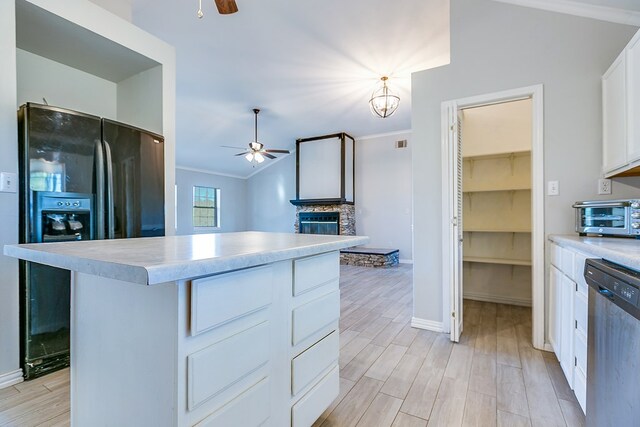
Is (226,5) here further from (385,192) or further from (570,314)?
(385,192)

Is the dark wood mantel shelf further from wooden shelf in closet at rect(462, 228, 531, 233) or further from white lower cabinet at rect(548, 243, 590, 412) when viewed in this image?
white lower cabinet at rect(548, 243, 590, 412)

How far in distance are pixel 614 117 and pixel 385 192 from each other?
5.09m

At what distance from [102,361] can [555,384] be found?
2.36 meters

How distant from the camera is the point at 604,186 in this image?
6.93ft

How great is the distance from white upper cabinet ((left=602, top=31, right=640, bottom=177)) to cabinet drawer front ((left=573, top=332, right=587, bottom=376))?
3.35 ft

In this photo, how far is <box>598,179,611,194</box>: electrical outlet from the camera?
6.89ft

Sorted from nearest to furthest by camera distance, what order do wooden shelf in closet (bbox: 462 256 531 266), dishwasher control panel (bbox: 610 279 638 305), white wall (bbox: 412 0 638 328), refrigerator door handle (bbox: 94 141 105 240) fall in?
dishwasher control panel (bbox: 610 279 638 305) → refrigerator door handle (bbox: 94 141 105 240) → white wall (bbox: 412 0 638 328) → wooden shelf in closet (bbox: 462 256 531 266)

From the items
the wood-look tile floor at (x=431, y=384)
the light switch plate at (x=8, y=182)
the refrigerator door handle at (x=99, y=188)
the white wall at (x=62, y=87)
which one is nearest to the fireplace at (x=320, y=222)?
the wood-look tile floor at (x=431, y=384)

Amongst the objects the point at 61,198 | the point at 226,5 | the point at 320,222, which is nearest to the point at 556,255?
the point at 226,5

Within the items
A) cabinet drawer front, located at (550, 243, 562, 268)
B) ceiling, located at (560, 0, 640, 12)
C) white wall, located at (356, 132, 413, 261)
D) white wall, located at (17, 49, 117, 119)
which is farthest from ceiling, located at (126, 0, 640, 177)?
cabinet drawer front, located at (550, 243, 562, 268)

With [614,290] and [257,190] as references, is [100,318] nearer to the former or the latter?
[614,290]

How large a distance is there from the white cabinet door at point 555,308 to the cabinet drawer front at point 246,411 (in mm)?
1900

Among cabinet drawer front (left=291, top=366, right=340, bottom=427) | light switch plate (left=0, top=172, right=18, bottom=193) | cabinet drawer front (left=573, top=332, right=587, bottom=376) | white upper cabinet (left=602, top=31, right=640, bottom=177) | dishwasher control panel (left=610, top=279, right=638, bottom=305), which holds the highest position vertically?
white upper cabinet (left=602, top=31, right=640, bottom=177)

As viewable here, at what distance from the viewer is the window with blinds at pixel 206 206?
845cm
